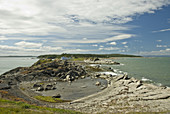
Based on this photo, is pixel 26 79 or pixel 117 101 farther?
pixel 26 79

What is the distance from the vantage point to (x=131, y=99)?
122ft

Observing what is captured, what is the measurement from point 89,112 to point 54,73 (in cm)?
6628

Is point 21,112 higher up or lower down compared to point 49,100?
higher up

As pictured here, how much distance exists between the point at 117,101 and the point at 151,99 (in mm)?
9958

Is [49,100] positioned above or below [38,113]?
below

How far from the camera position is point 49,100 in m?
42.4

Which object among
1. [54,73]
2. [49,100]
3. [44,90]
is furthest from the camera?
[54,73]

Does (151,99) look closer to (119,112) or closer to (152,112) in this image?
(152,112)

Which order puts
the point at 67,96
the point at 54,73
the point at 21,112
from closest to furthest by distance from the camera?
Result: the point at 21,112, the point at 67,96, the point at 54,73

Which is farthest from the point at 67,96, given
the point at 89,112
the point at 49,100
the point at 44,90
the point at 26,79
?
the point at 26,79

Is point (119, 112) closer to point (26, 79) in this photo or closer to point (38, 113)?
point (38, 113)

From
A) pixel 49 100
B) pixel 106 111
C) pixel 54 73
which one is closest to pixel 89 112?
pixel 106 111

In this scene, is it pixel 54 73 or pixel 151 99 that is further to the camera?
pixel 54 73

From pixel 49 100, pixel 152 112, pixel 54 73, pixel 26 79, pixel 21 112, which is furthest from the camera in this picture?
pixel 54 73
